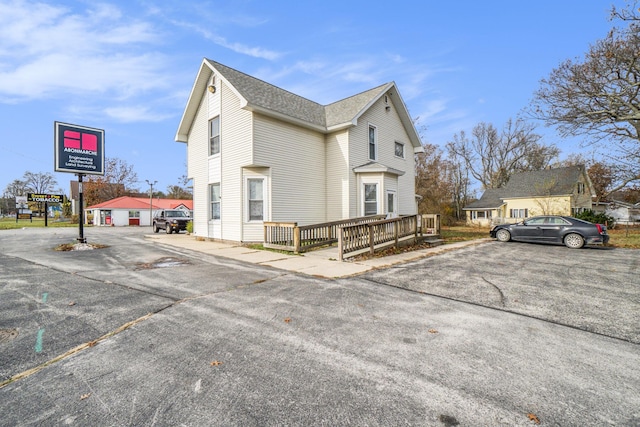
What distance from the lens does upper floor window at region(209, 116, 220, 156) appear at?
1385 cm

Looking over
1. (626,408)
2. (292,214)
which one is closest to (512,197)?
(292,214)

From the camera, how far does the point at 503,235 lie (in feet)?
46.6

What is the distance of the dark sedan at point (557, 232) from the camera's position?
11664 millimetres

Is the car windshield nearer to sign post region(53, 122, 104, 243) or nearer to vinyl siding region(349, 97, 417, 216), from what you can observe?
sign post region(53, 122, 104, 243)

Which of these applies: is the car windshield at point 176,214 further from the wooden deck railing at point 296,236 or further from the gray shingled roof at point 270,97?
the wooden deck railing at point 296,236

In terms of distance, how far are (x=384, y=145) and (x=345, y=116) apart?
11.2 ft

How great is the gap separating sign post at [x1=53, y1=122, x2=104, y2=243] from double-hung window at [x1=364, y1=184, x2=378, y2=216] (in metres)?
12.2

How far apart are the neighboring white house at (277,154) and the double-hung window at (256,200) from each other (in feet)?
0.15

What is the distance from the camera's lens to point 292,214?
13.2m

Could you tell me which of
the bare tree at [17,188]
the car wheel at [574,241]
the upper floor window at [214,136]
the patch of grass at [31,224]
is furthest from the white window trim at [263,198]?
the bare tree at [17,188]

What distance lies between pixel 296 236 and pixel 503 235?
1110 centimetres

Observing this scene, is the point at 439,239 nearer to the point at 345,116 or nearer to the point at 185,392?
the point at 345,116

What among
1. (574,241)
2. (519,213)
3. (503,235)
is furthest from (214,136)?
(519,213)

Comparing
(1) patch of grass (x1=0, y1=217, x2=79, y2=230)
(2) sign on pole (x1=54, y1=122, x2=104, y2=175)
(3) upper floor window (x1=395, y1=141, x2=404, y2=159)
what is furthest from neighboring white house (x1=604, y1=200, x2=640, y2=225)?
(1) patch of grass (x1=0, y1=217, x2=79, y2=230)
